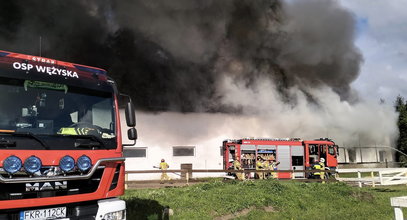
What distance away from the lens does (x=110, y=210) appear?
15.1ft

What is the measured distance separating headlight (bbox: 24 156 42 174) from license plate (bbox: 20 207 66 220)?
1.62 feet

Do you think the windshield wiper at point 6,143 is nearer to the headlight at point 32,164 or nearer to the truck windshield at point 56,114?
the truck windshield at point 56,114

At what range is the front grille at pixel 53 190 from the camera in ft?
12.8

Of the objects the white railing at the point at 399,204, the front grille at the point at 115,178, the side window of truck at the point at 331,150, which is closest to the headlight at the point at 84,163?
the front grille at the point at 115,178

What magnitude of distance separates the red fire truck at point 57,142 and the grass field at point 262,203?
3013 mm

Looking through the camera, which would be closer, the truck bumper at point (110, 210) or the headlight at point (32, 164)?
the headlight at point (32, 164)

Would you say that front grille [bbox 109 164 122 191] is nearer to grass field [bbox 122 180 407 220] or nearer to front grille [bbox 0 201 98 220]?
front grille [bbox 0 201 98 220]

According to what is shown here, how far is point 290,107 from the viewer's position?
31.7 metres

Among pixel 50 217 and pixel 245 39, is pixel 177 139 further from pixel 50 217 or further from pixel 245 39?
pixel 50 217

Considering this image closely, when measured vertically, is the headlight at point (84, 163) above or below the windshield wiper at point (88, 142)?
below

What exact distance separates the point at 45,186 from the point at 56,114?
3.59 feet

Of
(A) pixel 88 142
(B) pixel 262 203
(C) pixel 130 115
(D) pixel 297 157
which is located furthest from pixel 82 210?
(D) pixel 297 157

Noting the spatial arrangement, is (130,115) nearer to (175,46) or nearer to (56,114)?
(56,114)

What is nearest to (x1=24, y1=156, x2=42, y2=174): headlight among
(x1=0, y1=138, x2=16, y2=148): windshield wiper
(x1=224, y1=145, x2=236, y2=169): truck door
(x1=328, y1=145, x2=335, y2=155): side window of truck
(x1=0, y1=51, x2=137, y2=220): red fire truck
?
(x1=0, y1=51, x2=137, y2=220): red fire truck
